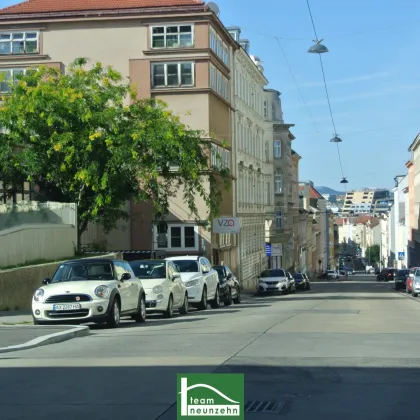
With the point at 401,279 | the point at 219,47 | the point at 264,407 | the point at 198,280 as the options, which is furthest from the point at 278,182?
the point at 264,407

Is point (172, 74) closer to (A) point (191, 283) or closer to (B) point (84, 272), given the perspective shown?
(A) point (191, 283)

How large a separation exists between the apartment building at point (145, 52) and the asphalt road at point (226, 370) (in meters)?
30.9

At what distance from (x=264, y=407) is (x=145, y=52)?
4213 cm

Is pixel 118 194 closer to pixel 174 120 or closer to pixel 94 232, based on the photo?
pixel 174 120

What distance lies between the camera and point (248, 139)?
66.6 metres

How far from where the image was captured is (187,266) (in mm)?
29500

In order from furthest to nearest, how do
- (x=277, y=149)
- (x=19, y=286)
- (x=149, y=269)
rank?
(x=277, y=149) → (x=19, y=286) → (x=149, y=269)

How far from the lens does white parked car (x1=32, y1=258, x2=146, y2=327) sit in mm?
19375

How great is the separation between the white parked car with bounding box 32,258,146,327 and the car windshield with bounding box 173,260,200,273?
28.0 feet

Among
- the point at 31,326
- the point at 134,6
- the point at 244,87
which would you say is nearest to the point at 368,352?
the point at 31,326

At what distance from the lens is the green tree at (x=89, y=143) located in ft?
115

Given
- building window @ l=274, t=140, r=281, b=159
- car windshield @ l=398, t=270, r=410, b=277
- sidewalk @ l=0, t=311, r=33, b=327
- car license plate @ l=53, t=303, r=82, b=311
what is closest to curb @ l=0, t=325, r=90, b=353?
car license plate @ l=53, t=303, r=82, b=311

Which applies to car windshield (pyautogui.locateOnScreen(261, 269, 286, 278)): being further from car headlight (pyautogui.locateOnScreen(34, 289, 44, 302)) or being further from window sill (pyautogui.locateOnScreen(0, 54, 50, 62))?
car headlight (pyautogui.locateOnScreen(34, 289, 44, 302))

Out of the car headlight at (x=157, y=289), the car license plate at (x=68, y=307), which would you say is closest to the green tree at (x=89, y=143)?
the car headlight at (x=157, y=289)
